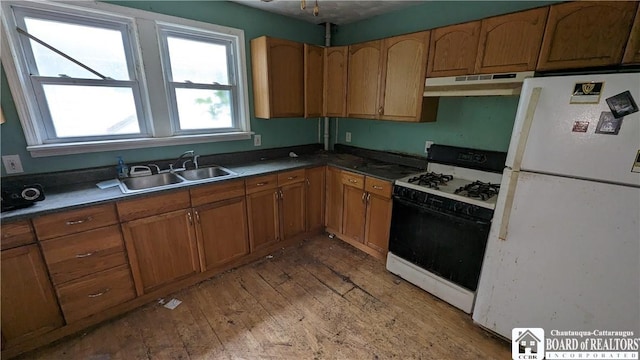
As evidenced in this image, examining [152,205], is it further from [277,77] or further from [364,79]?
[364,79]

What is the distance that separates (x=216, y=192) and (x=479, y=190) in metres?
2.10

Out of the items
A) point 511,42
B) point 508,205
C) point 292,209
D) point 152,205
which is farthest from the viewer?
point 292,209

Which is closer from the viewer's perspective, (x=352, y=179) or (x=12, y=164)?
(x=12, y=164)

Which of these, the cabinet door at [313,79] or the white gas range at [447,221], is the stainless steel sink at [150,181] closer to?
the cabinet door at [313,79]

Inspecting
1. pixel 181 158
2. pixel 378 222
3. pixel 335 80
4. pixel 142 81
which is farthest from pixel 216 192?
pixel 335 80

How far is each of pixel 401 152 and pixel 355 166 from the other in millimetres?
550

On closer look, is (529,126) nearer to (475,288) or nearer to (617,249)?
(617,249)

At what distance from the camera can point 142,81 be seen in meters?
2.18

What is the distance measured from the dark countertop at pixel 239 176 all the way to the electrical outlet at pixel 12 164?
20 cm

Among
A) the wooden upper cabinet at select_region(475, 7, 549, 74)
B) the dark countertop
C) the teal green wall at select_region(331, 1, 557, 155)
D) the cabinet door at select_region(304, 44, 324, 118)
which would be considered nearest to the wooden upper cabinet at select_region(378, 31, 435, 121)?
the teal green wall at select_region(331, 1, 557, 155)

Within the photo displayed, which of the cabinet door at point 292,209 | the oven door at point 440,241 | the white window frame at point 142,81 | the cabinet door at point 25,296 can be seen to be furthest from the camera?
the cabinet door at point 292,209

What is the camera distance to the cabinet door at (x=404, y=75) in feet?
7.31

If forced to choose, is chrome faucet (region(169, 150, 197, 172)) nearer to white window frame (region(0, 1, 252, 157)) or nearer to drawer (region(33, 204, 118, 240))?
white window frame (region(0, 1, 252, 157))

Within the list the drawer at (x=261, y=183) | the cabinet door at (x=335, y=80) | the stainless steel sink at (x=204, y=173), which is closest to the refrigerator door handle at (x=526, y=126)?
the cabinet door at (x=335, y=80)
